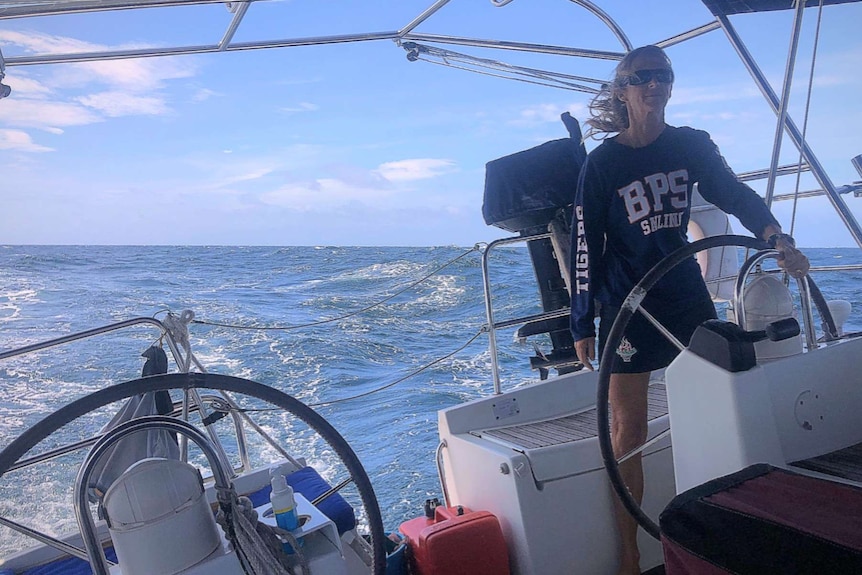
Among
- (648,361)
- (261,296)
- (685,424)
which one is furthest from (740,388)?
(261,296)

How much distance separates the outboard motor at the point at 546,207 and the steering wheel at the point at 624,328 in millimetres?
1038

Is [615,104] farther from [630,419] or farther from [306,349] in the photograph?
[306,349]

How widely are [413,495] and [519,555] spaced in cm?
232

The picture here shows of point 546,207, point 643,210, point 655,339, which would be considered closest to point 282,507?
point 655,339

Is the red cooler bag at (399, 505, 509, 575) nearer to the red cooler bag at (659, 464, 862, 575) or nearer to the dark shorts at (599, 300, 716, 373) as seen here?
the dark shorts at (599, 300, 716, 373)

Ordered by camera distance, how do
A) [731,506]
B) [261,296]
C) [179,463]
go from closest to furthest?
[731,506], [179,463], [261,296]

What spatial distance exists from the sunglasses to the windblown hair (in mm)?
23

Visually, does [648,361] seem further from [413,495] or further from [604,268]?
[413,495]

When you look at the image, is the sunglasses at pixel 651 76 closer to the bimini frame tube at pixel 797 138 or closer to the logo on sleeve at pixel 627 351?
the bimini frame tube at pixel 797 138

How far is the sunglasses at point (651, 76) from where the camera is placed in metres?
1.58

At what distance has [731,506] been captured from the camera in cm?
87

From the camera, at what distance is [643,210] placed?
1617 mm

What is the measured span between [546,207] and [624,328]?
110 centimetres

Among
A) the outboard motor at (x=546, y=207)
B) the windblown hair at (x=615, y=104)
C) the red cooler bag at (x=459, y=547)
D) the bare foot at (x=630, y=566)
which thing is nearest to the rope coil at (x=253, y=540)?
the red cooler bag at (x=459, y=547)
